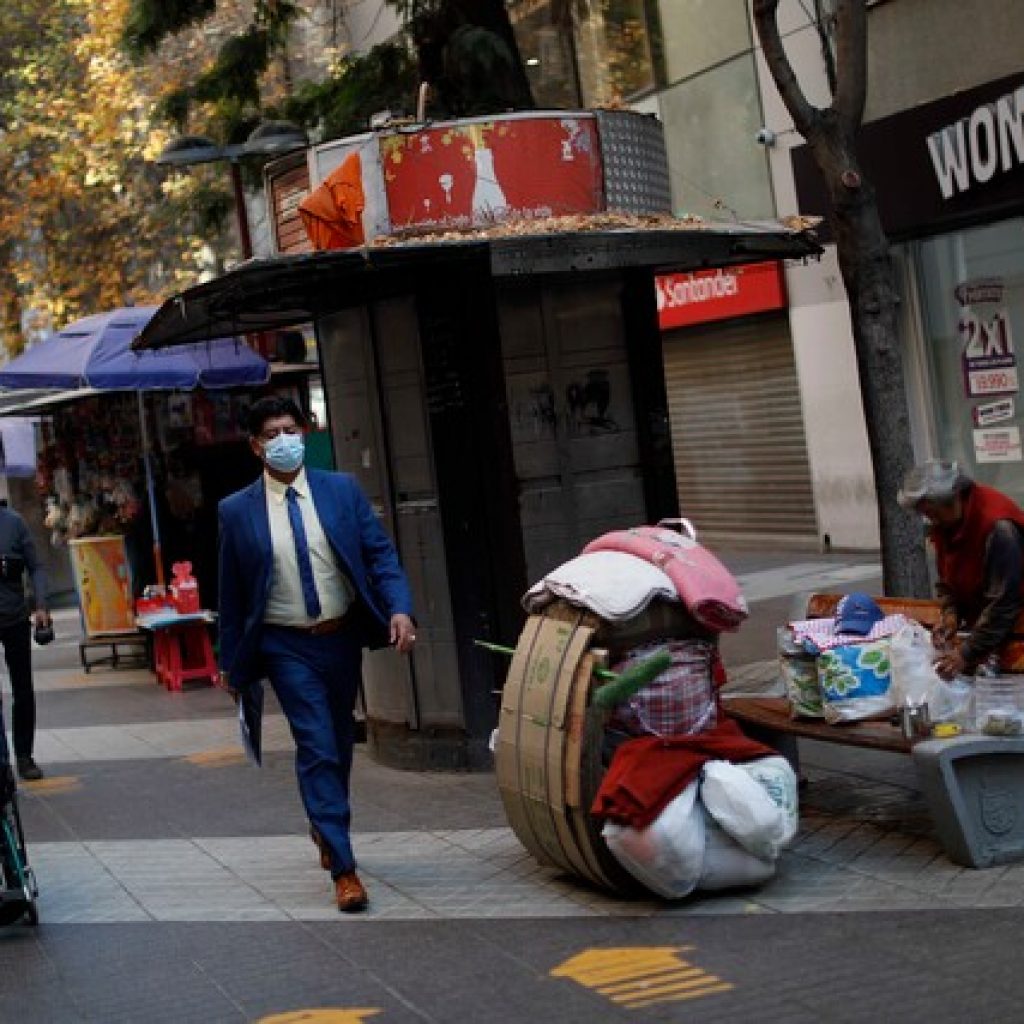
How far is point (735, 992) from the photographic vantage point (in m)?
5.54

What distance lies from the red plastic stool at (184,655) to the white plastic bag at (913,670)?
8639 mm

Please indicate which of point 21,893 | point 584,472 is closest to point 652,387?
point 584,472

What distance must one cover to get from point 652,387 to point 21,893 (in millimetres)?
4114

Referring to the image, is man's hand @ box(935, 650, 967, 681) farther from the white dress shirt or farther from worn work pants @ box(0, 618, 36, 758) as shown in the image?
worn work pants @ box(0, 618, 36, 758)

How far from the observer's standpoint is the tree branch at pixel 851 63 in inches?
386

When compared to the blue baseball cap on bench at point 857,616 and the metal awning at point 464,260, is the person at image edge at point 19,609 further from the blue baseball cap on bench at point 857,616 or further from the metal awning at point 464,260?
the blue baseball cap on bench at point 857,616

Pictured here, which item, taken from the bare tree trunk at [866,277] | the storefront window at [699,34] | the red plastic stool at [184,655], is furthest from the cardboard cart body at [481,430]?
the storefront window at [699,34]

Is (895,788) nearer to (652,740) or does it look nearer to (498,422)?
(652,740)

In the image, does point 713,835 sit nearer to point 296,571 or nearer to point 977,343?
point 296,571


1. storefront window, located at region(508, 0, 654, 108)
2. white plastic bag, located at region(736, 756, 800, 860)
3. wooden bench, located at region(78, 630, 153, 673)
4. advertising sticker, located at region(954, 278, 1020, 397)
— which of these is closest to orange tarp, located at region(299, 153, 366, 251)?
white plastic bag, located at region(736, 756, 800, 860)

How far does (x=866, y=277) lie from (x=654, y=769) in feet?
12.9

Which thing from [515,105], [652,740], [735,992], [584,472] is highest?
[515,105]

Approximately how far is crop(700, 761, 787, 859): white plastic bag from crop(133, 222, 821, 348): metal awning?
2.73 metres

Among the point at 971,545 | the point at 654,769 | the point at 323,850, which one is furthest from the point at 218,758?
the point at 971,545
